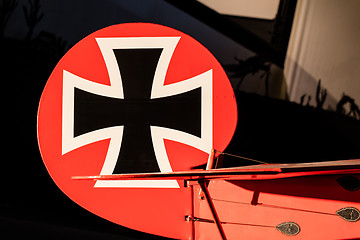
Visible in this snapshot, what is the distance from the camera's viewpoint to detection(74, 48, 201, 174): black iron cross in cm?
120

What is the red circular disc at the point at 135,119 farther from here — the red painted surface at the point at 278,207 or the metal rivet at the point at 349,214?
the metal rivet at the point at 349,214

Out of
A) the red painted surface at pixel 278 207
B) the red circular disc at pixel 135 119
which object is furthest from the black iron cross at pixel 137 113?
the red painted surface at pixel 278 207

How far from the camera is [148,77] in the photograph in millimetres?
1231

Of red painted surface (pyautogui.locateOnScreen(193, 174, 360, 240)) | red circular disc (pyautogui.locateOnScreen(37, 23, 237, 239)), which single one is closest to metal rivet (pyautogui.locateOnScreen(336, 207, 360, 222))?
red painted surface (pyautogui.locateOnScreen(193, 174, 360, 240))

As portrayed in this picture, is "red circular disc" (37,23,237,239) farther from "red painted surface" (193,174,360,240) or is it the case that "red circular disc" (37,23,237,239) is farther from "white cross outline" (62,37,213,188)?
"red painted surface" (193,174,360,240)

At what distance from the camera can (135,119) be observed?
3.99 ft

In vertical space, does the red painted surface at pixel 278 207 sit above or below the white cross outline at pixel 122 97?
below

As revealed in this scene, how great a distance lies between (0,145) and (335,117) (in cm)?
220

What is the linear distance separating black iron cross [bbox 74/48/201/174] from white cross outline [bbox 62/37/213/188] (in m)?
0.02

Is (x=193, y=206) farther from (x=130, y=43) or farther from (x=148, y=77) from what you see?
(x=130, y=43)

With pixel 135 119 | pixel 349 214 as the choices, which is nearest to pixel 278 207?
pixel 349 214

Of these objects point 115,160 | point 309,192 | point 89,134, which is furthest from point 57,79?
point 309,192

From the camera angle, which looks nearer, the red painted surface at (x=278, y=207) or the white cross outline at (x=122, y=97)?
the red painted surface at (x=278, y=207)

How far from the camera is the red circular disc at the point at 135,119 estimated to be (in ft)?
3.78
